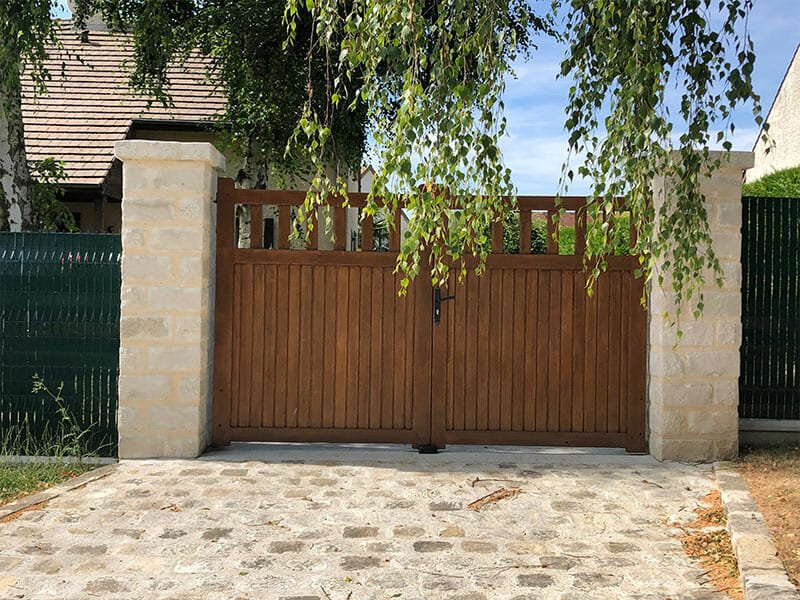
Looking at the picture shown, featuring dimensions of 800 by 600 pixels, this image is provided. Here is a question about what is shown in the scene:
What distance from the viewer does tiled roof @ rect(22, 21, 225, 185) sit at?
13.5 meters

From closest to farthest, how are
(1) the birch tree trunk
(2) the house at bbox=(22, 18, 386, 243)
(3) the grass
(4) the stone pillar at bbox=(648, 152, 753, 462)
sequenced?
(3) the grass < (4) the stone pillar at bbox=(648, 152, 753, 462) < (1) the birch tree trunk < (2) the house at bbox=(22, 18, 386, 243)

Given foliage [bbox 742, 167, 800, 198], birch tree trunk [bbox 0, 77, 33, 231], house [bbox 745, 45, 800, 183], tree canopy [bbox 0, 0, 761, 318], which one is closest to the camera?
tree canopy [bbox 0, 0, 761, 318]

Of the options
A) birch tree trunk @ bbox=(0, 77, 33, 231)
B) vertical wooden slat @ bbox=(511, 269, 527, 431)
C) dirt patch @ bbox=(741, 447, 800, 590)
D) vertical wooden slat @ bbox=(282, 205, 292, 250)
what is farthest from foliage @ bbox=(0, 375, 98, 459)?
dirt patch @ bbox=(741, 447, 800, 590)

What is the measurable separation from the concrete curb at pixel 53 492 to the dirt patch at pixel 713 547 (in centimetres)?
383

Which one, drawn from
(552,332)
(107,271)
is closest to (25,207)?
(107,271)

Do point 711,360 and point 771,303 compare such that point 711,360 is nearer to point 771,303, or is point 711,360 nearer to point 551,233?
point 771,303

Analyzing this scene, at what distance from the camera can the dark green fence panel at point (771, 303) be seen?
6414mm

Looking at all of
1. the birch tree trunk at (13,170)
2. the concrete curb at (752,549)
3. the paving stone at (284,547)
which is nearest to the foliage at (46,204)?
the birch tree trunk at (13,170)

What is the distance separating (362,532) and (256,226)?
2.88 metres

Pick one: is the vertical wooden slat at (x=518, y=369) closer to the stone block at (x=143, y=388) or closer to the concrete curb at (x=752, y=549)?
the concrete curb at (x=752, y=549)

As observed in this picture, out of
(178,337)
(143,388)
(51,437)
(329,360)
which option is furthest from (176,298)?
(51,437)

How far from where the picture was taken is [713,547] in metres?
4.34

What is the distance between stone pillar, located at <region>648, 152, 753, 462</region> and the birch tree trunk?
5.97 m

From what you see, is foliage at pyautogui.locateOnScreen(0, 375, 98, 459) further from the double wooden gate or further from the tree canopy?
the tree canopy
